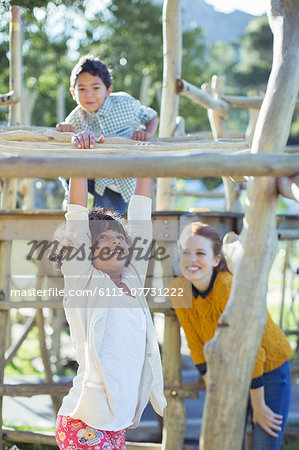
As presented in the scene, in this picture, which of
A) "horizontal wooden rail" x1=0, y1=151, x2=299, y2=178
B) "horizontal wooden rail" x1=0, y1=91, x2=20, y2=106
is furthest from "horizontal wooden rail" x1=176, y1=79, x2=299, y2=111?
"horizontal wooden rail" x1=0, y1=151, x2=299, y2=178

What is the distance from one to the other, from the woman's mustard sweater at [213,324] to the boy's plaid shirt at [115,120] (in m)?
0.86

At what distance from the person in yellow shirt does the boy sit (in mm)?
793

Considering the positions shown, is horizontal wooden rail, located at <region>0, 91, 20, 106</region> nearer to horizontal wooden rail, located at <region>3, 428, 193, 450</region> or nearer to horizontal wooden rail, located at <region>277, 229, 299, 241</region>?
horizontal wooden rail, located at <region>277, 229, 299, 241</region>

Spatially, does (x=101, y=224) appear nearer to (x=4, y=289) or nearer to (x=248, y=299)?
(x=248, y=299)

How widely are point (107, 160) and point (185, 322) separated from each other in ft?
5.39

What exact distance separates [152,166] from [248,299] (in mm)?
509

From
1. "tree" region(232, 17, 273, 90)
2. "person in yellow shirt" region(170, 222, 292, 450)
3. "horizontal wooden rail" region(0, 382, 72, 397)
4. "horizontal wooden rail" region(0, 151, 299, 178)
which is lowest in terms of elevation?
"horizontal wooden rail" region(0, 382, 72, 397)

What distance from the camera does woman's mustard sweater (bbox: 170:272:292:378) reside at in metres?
3.11

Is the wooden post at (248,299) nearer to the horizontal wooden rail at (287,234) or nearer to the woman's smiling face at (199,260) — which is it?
the woman's smiling face at (199,260)

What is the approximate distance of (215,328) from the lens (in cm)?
316

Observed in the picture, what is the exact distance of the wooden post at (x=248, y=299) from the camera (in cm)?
191

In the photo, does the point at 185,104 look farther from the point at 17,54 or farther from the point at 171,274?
the point at 171,274

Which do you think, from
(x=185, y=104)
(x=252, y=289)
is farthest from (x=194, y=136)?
(x=185, y=104)

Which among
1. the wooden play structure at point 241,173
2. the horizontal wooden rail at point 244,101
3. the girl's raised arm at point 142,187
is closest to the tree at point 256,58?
the horizontal wooden rail at point 244,101
